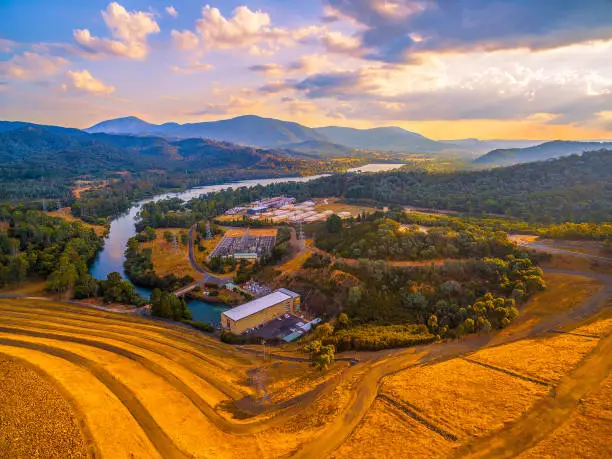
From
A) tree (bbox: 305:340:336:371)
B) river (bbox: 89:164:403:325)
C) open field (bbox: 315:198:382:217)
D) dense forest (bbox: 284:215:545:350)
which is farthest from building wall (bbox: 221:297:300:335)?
open field (bbox: 315:198:382:217)

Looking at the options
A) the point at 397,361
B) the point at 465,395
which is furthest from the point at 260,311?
the point at 465,395

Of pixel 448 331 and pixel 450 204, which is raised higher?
pixel 450 204

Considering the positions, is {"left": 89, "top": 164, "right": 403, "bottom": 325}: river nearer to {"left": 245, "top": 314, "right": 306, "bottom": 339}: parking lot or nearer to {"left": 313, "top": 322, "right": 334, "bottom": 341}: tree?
{"left": 245, "top": 314, "right": 306, "bottom": 339}: parking lot

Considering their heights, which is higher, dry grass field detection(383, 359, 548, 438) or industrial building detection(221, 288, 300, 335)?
dry grass field detection(383, 359, 548, 438)

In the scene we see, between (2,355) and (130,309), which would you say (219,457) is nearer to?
(2,355)

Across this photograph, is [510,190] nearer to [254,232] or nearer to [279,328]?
[254,232]

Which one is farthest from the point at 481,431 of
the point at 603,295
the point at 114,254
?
the point at 114,254
